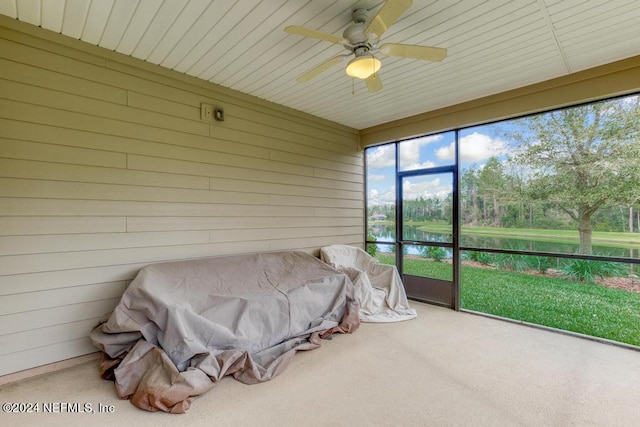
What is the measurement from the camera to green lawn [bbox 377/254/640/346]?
3.34 m

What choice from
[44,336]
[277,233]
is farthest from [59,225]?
[277,233]

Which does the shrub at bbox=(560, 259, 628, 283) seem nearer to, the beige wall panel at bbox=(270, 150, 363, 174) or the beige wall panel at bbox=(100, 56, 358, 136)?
the beige wall panel at bbox=(270, 150, 363, 174)

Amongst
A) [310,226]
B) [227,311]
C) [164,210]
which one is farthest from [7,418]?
[310,226]

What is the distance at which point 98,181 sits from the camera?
254 centimetres

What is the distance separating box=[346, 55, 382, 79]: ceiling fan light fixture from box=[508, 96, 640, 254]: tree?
2539mm

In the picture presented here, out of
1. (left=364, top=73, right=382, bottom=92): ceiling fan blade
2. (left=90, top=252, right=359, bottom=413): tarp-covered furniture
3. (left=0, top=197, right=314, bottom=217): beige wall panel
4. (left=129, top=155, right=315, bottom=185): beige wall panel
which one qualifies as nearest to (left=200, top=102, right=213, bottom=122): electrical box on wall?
(left=129, top=155, right=315, bottom=185): beige wall panel

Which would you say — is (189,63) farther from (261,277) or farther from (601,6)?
(601,6)

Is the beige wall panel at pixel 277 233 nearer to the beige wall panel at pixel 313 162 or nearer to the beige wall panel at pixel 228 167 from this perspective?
the beige wall panel at pixel 228 167

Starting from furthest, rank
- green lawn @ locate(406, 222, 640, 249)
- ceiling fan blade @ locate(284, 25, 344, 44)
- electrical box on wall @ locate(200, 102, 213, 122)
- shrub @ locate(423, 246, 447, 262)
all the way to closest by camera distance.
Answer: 1. shrub @ locate(423, 246, 447, 262)
2. electrical box on wall @ locate(200, 102, 213, 122)
3. green lawn @ locate(406, 222, 640, 249)
4. ceiling fan blade @ locate(284, 25, 344, 44)

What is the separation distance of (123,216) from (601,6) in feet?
13.1

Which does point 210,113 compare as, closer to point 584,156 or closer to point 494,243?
point 494,243

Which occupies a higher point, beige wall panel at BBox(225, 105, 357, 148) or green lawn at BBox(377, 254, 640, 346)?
beige wall panel at BBox(225, 105, 357, 148)

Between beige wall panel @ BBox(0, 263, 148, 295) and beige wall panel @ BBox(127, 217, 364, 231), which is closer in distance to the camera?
beige wall panel @ BBox(0, 263, 148, 295)

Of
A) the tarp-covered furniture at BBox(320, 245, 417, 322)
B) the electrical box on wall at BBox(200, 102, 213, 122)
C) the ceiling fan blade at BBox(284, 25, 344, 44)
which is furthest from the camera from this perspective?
the tarp-covered furniture at BBox(320, 245, 417, 322)
